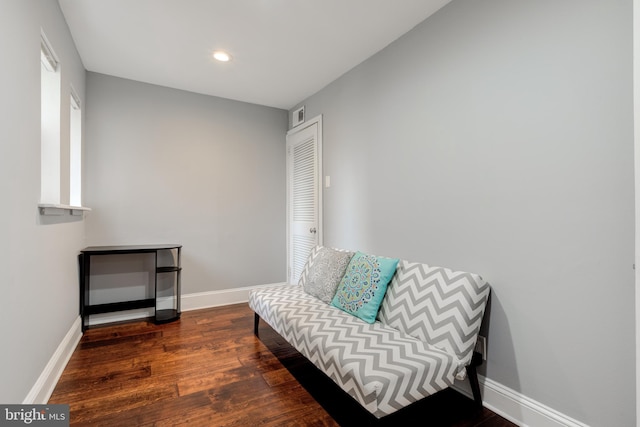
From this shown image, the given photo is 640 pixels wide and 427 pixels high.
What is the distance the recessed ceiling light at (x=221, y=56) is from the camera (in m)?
2.63

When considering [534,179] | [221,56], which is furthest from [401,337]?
[221,56]

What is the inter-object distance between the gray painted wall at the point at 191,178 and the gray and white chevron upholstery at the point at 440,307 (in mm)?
2257

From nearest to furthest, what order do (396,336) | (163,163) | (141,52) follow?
(396,336) < (141,52) < (163,163)

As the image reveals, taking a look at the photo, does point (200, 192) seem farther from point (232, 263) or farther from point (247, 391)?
point (247, 391)

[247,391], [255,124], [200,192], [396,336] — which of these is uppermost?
[255,124]

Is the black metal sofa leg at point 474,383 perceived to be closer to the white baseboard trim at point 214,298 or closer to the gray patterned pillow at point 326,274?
the gray patterned pillow at point 326,274

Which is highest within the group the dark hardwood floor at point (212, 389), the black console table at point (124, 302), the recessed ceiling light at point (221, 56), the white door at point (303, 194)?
the recessed ceiling light at point (221, 56)

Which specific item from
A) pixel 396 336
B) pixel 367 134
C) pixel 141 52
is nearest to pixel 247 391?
pixel 396 336

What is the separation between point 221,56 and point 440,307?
8.73 feet

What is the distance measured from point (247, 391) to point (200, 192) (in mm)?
2363

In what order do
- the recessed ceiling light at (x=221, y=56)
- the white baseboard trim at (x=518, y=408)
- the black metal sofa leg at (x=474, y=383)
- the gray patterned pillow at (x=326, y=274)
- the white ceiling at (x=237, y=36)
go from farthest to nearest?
the recessed ceiling light at (x=221, y=56) → the gray patterned pillow at (x=326, y=274) → the white ceiling at (x=237, y=36) → the black metal sofa leg at (x=474, y=383) → the white baseboard trim at (x=518, y=408)

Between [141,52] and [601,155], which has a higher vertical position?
[141,52]

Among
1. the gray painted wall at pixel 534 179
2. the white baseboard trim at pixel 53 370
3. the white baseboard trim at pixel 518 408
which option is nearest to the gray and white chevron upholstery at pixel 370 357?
the white baseboard trim at pixel 518 408

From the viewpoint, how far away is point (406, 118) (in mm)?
2332
